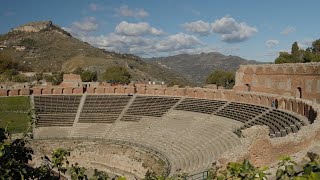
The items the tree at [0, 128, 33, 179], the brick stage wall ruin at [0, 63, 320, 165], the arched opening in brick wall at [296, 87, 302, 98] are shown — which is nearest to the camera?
the tree at [0, 128, 33, 179]

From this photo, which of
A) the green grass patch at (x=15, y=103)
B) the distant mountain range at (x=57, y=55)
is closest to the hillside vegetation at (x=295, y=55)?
the green grass patch at (x=15, y=103)

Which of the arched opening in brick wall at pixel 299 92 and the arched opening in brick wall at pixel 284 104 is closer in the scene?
the arched opening in brick wall at pixel 284 104

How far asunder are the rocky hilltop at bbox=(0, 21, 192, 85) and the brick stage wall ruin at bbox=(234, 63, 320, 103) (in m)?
58.4

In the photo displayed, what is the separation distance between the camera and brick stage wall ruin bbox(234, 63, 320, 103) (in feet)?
105

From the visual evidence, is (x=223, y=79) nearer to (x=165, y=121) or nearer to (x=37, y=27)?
(x=165, y=121)

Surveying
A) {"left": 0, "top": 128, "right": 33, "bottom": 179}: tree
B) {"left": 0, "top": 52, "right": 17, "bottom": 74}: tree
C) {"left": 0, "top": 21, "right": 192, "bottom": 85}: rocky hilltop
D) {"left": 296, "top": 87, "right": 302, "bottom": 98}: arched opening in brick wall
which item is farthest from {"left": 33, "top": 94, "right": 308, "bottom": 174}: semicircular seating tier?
{"left": 0, "top": 21, "right": 192, "bottom": 85}: rocky hilltop

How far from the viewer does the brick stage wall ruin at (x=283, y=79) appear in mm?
32125

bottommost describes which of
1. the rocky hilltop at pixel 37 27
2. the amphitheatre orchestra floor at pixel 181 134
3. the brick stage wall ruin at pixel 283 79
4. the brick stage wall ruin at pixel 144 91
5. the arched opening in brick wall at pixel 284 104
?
the amphitheatre orchestra floor at pixel 181 134

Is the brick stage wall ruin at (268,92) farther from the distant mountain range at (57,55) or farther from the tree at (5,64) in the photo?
the distant mountain range at (57,55)

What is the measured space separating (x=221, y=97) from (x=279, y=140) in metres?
25.0

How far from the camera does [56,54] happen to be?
129 m

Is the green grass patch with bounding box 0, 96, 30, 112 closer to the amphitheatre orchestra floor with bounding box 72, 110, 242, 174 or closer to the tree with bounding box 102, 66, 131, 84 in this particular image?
the amphitheatre orchestra floor with bounding box 72, 110, 242, 174

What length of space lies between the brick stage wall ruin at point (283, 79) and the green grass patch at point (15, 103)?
2360 centimetres

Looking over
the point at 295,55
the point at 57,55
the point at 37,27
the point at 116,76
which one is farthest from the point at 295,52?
the point at 37,27
